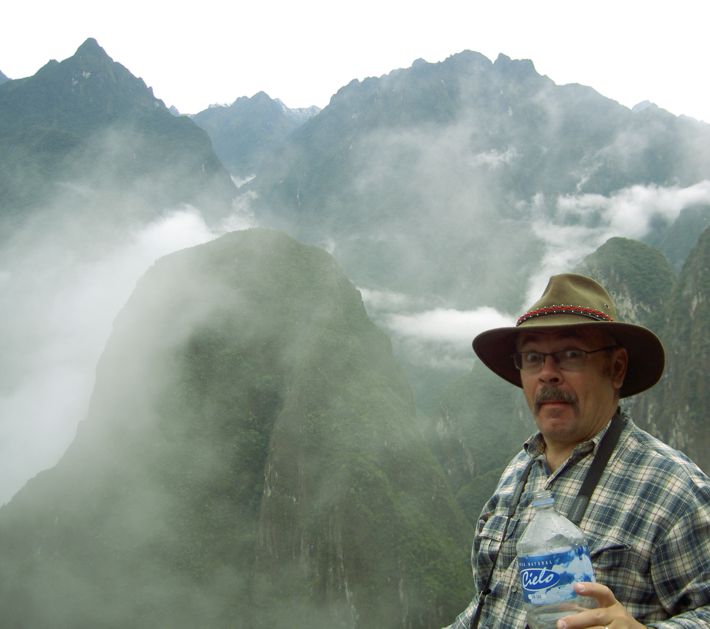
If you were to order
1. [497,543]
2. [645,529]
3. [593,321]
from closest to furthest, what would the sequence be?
[645,529], [593,321], [497,543]

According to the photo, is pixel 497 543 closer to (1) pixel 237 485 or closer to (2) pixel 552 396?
(2) pixel 552 396

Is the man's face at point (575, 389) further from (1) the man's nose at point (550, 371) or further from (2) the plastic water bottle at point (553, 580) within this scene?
(2) the plastic water bottle at point (553, 580)

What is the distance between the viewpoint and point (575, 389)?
9.16ft

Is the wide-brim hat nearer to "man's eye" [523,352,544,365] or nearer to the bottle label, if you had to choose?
"man's eye" [523,352,544,365]

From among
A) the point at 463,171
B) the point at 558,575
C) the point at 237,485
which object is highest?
the point at 463,171

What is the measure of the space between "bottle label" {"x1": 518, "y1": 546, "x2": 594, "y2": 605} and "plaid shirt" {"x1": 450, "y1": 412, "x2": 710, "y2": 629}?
285mm

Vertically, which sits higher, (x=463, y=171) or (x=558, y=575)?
(x=463, y=171)

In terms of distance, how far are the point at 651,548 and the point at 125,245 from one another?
17507 centimetres

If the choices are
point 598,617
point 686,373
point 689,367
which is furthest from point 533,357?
point 686,373

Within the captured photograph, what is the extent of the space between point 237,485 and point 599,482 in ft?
279

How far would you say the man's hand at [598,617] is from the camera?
6.31 ft

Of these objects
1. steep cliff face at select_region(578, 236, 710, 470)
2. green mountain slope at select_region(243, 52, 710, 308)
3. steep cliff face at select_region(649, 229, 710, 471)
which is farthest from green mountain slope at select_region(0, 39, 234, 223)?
steep cliff face at select_region(649, 229, 710, 471)

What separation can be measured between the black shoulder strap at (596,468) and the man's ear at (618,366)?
229 millimetres

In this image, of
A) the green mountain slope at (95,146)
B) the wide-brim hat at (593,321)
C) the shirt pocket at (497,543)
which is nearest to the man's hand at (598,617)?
the shirt pocket at (497,543)
